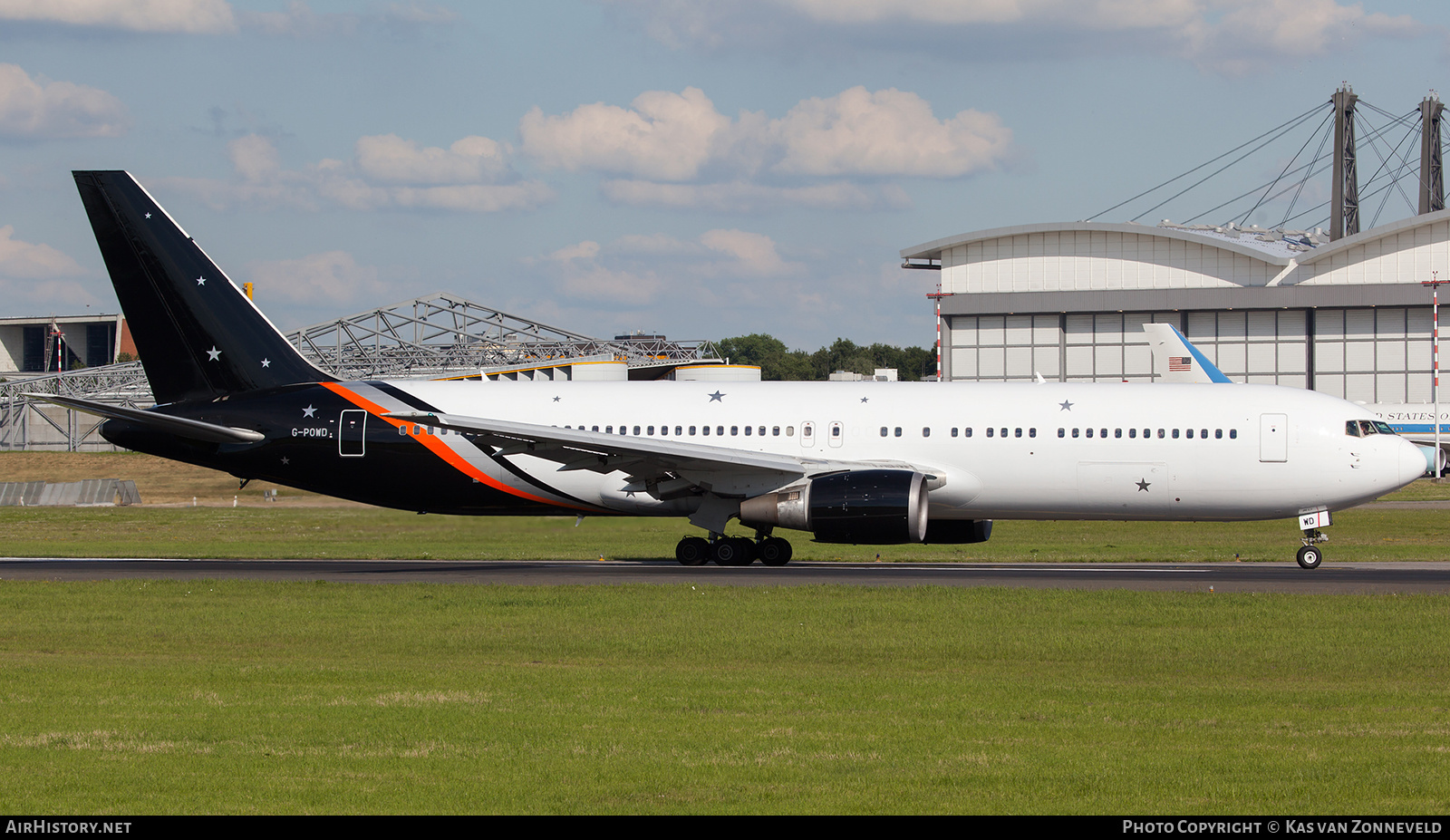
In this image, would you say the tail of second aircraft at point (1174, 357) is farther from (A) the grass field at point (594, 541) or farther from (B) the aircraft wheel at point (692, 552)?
(B) the aircraft wheel at point (692, 552)

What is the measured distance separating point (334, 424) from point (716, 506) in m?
8.38

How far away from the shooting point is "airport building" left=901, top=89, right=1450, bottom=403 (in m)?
82.8

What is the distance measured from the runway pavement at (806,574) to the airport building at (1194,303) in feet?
192

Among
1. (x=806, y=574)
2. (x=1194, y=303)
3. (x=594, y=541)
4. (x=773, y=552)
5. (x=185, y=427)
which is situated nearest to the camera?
(x=806, y=574)

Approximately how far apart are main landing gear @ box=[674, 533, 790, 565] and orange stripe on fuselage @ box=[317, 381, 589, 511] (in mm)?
2710

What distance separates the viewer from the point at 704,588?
21.4m

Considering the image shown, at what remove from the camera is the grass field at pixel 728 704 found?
28.3ft

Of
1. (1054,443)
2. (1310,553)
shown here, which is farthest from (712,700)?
(1310,553)

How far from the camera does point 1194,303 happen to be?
85.9 m

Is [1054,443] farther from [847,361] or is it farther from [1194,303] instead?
[847,361]

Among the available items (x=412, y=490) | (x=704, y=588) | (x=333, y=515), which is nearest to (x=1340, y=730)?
(x=704, y=588)

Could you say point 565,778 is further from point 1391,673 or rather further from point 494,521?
point 494,521

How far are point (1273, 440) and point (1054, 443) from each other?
14.3 feet

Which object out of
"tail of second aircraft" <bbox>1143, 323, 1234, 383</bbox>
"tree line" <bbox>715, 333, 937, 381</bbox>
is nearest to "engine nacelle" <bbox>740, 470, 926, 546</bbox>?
"tail of second aircraft" <bbox>1143, 323, 1234, 383</bbox>
